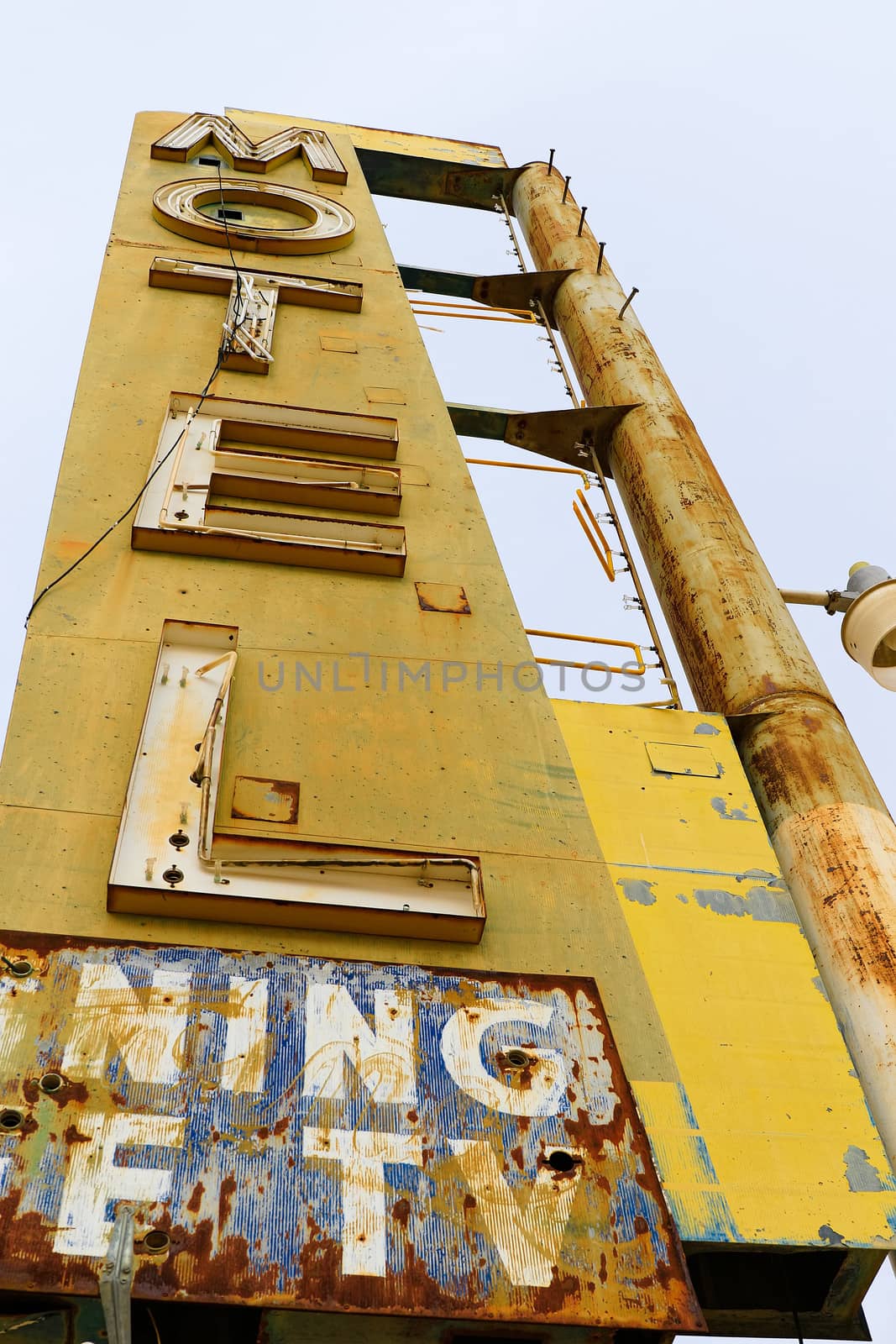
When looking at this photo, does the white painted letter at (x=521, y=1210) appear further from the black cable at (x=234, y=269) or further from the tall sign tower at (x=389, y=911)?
the black cable at (x=234, y=269)

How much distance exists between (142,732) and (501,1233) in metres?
3.24

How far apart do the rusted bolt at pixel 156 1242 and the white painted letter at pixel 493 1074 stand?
4.26ft

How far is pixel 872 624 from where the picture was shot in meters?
8.42

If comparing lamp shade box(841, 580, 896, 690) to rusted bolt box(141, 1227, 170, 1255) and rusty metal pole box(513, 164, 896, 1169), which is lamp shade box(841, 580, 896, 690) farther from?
rusted bolt box(141, 1227, 170, 1255)

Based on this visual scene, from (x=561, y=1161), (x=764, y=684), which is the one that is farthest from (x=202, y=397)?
(x=561, y=1161)

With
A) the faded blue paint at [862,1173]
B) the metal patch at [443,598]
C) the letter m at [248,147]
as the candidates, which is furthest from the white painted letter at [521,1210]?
the letter m at [248,147]

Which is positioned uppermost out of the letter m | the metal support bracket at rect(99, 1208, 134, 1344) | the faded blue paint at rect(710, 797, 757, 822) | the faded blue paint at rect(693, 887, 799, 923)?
the letter m

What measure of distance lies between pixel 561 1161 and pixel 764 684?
4.96 m

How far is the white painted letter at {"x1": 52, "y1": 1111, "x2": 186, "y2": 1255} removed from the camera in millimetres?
4508

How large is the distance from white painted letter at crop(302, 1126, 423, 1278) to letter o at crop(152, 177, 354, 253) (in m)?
10.4

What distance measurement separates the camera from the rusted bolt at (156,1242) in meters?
4.52

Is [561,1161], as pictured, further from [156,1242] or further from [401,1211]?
[156,1242]

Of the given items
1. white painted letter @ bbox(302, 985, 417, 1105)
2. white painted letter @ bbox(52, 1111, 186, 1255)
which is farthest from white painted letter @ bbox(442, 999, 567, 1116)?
white painted letter @ bbox(52, 1111, 186, 1255)

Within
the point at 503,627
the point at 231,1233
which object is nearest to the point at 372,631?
the point at 503,627
